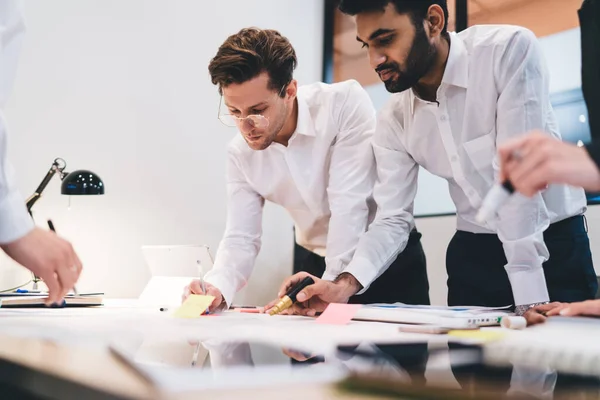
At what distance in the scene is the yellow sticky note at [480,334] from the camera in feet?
2.85

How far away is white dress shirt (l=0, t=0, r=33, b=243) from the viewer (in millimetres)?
858

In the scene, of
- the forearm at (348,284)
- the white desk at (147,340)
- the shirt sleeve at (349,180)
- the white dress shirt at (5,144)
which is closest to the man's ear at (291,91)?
the shirt sleeve at (349,180)

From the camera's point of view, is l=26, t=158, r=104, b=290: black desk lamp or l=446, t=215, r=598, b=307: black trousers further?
l=26, t=158, r=104, b=290: black desk lamp

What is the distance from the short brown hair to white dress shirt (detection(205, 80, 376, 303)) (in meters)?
0.14

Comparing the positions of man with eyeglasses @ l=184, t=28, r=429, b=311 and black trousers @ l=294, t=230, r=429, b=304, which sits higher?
man with eyeglasses @ l=184, t=28, r=429, b=311

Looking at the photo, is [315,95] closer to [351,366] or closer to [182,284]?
[182,284]

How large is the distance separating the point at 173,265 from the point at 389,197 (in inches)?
48.6

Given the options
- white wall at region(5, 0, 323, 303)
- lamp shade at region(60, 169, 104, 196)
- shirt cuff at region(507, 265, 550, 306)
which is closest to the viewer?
shirt cuff at region(507, 265, 550, 306)

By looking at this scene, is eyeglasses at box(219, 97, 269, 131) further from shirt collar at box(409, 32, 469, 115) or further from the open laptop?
the open laptop

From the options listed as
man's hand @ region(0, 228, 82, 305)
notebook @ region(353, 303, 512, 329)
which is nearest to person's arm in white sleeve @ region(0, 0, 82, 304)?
man's hand @ region(0, 228, 82, 305)

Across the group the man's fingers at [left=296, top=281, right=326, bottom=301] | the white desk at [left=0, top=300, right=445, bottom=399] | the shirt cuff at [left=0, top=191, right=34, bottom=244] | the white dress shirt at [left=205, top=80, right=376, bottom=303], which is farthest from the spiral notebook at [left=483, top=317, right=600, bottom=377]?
the white dress shirt at [left=205, top=80, right=376, bottom=303]

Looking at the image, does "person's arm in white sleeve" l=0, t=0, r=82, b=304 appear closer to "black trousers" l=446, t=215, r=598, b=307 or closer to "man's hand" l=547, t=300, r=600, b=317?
"man's hand" l=547, t=300, r=600, b=317

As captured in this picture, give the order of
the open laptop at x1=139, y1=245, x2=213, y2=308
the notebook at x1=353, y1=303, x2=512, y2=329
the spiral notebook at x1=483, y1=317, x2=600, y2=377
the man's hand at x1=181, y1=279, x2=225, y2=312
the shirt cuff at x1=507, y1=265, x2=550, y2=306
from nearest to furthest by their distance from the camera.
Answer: the spiral notebook at x1=483, y1=317, x2=600, y2=377
the notebook at x1=353, y1=303, x2=512, y2=329
the shirt cuff at x1=507, y1=265, x2=550, y2=306
the man's hand at x1=181, y1=279, x2=225, y2=312
the open laptop at x1=139, y1=245, x2=213, y2=308

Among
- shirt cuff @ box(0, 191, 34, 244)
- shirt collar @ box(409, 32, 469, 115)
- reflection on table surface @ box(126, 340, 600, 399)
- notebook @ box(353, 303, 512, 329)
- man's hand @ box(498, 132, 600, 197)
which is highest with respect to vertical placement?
shirt collar @ box(409, 32, 469, 115)
